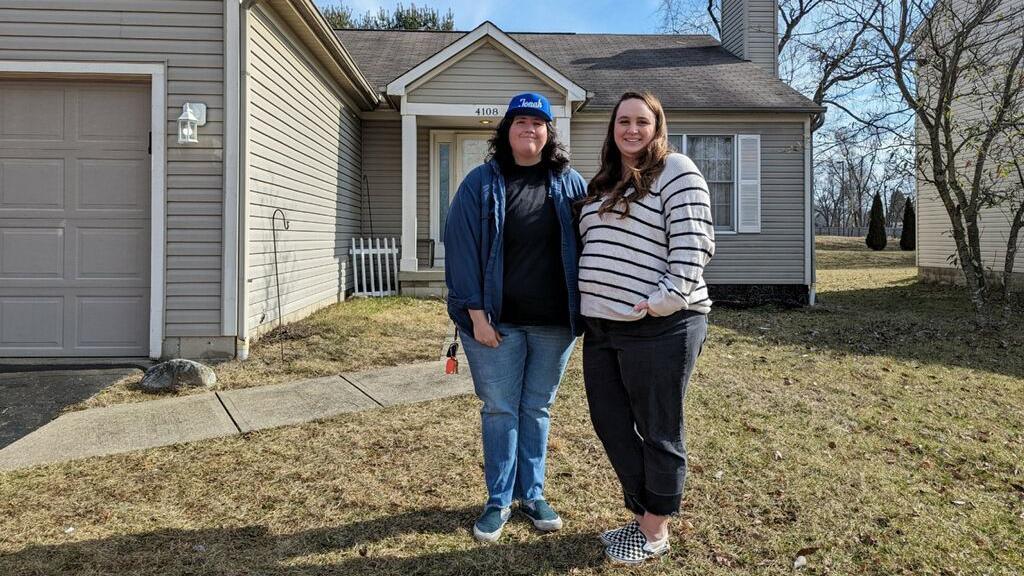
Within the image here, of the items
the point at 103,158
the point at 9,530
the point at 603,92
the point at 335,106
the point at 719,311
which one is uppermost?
the point at 603,92

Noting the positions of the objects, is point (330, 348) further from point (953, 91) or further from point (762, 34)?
point (762, 34)

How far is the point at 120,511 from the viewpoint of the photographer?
2.88 m

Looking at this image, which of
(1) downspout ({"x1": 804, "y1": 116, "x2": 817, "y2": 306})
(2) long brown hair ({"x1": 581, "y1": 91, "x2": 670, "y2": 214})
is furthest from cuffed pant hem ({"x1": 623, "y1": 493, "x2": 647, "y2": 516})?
(1) downspout ({"x1": 804, "y1": 116, "x2": 817, "y2": 306})

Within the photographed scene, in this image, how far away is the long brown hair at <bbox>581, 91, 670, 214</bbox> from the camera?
227 centimetres

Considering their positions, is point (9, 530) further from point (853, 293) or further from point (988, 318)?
point (853, 293)

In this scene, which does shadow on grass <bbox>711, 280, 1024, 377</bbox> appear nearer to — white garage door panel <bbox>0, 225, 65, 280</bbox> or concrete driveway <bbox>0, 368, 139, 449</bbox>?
concrete driveway <bbox>0, 368, 139, 449</bbox>

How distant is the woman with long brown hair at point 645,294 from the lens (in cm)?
220

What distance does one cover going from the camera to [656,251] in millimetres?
2262

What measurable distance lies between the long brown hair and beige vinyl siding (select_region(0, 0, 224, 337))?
413cm

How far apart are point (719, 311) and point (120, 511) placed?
863cm

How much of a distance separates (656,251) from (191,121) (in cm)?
455

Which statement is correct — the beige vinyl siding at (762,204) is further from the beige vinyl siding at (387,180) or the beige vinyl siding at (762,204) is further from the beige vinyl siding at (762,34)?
the beige vinyl siding at (762,34)

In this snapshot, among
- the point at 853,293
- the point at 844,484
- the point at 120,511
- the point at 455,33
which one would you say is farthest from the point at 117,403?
the point at 853,293

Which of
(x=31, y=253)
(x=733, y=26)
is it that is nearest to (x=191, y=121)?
(x=31, y=253)
